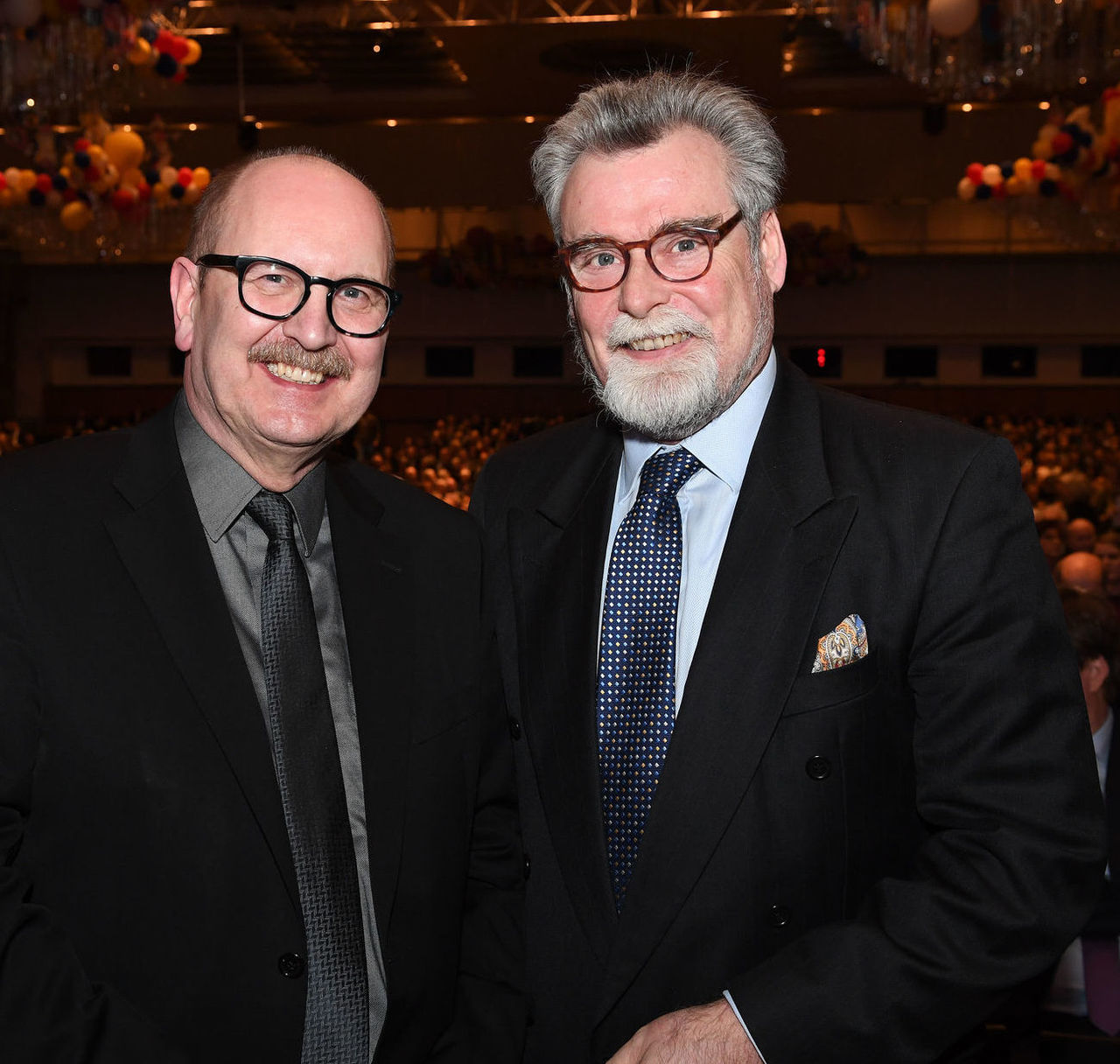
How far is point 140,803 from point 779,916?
821 millimetres

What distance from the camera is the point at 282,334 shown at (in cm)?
160

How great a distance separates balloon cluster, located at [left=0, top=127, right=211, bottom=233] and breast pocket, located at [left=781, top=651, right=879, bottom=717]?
7.86 metres

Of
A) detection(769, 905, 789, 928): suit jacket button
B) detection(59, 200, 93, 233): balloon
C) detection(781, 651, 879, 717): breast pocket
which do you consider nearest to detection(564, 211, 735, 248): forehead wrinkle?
detection(781, 651, 879, 717): breast pocket

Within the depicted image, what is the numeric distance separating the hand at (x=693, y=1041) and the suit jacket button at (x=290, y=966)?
41cm

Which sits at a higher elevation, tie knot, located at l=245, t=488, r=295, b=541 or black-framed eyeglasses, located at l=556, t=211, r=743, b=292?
black-framed eyeglasses, located at l=556, t=211, r=743, b=292

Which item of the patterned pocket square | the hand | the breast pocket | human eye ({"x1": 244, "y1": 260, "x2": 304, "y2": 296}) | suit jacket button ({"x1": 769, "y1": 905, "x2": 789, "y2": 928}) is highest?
human eye ({"x1": 244, "y1": 260, "x2": 304, "y2": 296})

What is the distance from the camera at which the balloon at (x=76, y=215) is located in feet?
28.7

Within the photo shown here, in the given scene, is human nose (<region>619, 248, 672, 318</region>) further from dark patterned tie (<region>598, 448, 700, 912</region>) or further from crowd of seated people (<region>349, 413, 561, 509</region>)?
crowd of seated people (<region>349, 413, 561, 509</region>)

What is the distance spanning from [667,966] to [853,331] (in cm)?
1866

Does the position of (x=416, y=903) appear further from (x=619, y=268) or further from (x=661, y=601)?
(x=619, y=268)

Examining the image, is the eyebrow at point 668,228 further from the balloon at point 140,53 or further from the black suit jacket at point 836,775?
the balloon at point 140,53

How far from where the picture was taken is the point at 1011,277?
19.0 meters

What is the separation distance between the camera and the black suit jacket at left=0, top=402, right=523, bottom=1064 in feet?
4.59

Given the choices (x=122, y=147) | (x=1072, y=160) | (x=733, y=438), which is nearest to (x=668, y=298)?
(x=733, y=438)
